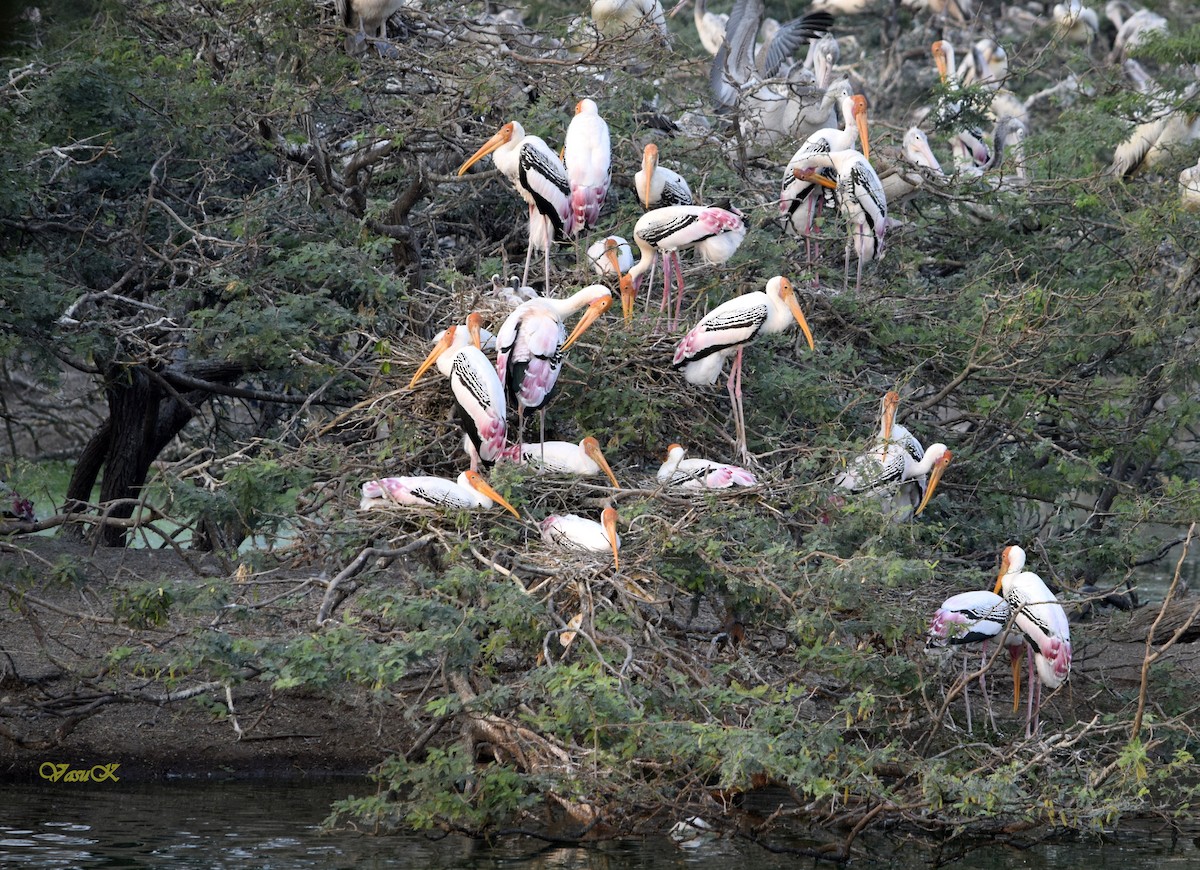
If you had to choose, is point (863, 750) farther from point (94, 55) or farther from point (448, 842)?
point (94, 55)

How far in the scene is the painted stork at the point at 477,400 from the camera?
6.05 meters

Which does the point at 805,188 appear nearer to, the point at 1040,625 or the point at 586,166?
the point at 586,166

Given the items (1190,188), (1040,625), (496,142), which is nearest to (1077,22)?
(1190,188)

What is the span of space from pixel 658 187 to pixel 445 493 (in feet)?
7.91

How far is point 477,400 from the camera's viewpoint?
606 cm

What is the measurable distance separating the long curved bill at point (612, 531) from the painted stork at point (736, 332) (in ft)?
3.44

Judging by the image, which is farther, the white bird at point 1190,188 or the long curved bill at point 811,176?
the white bird at point 1190,188

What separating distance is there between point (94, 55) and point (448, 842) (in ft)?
14.3

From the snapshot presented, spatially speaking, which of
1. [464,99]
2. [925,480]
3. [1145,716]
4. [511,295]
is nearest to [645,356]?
[511,295]

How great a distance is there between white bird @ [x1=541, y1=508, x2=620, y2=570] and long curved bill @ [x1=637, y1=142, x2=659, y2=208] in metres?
2.26

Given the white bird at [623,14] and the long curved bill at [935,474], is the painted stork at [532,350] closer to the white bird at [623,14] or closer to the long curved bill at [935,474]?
the long curved bill at [935,474]

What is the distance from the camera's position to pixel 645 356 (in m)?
6.73

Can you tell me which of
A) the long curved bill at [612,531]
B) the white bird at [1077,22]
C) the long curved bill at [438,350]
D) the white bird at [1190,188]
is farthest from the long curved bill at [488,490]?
the white bird at [1077,22]

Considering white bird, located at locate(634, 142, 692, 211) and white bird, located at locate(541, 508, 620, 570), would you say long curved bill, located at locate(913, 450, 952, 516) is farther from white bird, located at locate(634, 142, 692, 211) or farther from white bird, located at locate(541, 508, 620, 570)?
white bird, located at locate(634, 142, 692, 211)
